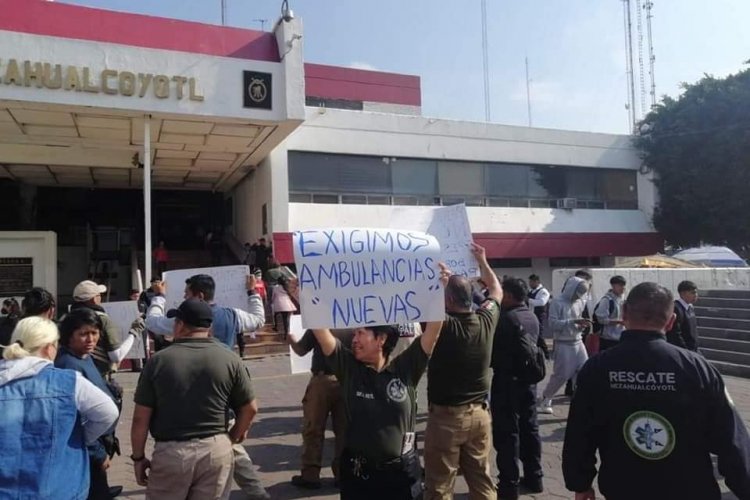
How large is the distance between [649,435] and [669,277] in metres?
13.7

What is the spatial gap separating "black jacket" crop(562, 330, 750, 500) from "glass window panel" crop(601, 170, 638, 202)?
21224 mm

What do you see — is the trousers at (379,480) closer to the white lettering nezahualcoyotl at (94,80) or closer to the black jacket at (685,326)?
the black jacket at (685,326)

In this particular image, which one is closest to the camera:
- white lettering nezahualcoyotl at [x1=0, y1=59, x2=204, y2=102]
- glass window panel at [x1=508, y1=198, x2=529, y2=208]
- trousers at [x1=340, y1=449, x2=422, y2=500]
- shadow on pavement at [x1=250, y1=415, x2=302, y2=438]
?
trousers at [x1=340, y1=449, x2=422, y2=500]

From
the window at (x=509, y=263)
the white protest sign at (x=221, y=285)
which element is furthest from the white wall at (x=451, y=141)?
the white protest sign at (x=221, y=285)

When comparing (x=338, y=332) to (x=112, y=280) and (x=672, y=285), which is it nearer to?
(x=672, y=285)

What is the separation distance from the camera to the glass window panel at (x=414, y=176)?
1838 cm

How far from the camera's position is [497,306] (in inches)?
162

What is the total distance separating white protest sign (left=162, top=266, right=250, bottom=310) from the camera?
5.30m

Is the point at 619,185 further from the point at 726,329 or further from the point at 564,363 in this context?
the point at 564,363

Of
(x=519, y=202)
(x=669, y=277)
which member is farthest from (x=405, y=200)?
(x=669, y=277)

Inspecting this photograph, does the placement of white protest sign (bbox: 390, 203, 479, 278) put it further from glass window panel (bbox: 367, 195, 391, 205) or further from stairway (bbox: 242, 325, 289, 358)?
glass window panel (bbox: 367, 195, 391, 205)

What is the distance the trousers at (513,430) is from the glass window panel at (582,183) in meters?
17.7

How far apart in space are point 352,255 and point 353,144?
48.7 ft

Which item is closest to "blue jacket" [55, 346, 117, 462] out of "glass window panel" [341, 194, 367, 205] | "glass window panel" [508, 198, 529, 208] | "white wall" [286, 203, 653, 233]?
"white wall" [286, 203, 653, 233]
